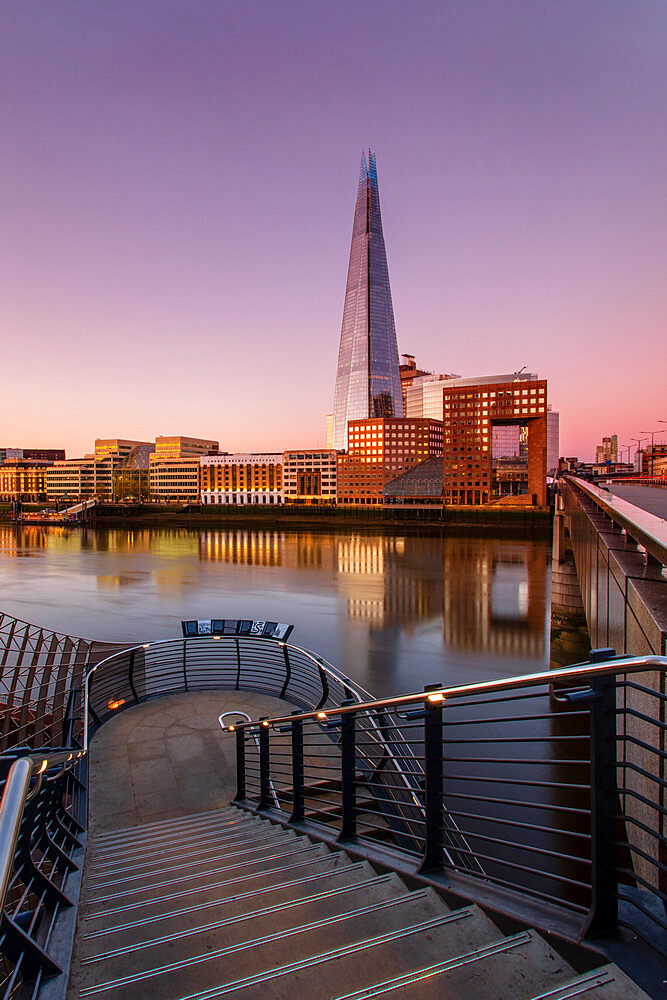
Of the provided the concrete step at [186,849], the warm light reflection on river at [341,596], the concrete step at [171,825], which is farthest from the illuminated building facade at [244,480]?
the concrete step at [186,849]

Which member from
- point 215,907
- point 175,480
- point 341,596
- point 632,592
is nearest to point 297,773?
point 215,907

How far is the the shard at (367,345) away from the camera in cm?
16062

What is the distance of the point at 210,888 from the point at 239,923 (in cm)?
65

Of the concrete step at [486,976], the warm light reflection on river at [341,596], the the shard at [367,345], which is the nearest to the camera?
the concrete step at [486,976]

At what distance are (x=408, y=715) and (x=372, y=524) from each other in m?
97.0

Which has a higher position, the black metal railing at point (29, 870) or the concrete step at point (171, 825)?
the black metal railing at point (29, 870)

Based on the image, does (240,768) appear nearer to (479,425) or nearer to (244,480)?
(479,425)

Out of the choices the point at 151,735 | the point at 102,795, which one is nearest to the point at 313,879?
the point at 102,795

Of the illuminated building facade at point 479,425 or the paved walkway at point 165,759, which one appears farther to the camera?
the illuminated building facade at point 479,425

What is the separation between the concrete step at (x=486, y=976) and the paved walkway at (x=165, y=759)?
16.7 ft

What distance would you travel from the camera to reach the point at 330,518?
10988cm

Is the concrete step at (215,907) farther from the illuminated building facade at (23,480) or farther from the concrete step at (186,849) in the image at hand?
the illuminated building facade at (23,480)

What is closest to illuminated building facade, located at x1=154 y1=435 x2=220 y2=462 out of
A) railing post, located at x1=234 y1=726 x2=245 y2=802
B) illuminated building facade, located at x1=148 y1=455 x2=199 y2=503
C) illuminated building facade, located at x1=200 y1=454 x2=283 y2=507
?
illuminated building facade, located at x1=148 y1=455 x2=199 y2=503

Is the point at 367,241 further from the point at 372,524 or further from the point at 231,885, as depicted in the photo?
the point at 231,885
